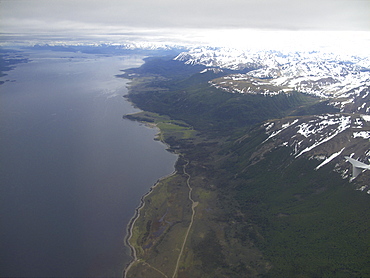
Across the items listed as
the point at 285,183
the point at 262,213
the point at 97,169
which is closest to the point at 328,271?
the point at 262,213

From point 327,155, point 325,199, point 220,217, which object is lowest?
point 220,217

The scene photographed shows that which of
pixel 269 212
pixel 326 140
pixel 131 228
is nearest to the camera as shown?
pixel 131 228

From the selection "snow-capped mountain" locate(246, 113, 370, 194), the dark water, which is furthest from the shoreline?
"snow-capped mountain" locate(246, 113, 370, 194)

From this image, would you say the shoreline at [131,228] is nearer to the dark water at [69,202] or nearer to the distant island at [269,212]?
the distant island at [269,212]

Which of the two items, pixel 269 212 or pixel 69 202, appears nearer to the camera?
pixel 269 212

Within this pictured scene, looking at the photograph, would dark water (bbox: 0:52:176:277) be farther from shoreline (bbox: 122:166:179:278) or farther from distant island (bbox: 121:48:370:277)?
distant island (bbox: 121:48:370:277)

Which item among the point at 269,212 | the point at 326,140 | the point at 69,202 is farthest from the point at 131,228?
the point at 326,140

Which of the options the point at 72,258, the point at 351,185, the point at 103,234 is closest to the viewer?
the point at 72,258

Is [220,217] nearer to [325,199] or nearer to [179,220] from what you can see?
[179,220]

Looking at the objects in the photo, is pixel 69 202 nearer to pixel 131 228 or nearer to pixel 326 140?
pixel 131 228

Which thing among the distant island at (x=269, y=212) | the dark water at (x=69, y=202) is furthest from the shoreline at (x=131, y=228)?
the dark water at (x=69, y=202)

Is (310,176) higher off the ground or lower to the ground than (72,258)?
higher
